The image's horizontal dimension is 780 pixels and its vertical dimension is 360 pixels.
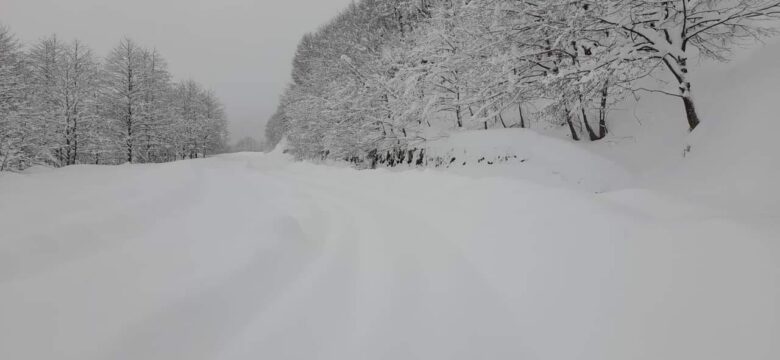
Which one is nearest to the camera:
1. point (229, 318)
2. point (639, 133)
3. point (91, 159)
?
point (229, 318)

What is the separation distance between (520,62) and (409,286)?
9582 mm

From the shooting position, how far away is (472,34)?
1174 cm

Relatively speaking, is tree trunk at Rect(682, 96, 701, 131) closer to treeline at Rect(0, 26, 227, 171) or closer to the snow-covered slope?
the snow-covered slope

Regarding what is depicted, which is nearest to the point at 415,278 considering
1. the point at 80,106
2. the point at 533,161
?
the point at 533,161

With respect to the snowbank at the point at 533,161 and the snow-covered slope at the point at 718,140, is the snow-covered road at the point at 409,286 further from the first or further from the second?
the snowbank at the point at 533,161

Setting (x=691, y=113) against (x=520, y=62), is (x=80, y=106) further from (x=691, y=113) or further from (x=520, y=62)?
(x=691, y=113)

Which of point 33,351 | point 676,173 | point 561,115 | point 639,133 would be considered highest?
point 561,115

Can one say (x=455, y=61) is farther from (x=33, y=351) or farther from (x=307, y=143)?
(x=307, y=143)

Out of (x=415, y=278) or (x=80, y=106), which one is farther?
(x=80, y=106)

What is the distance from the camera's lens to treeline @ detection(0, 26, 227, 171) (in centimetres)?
1695

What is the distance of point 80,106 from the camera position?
69.5 ft

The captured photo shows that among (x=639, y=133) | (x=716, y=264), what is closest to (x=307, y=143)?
(x=639, y=133)

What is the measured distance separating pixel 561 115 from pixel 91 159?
110 feet

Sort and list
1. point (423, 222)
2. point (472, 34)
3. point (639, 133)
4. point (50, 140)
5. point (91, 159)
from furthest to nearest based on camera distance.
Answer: point (91, 159)
point (50, 140)
point (472, 34)
point (639, 133)
point (423, 222)
